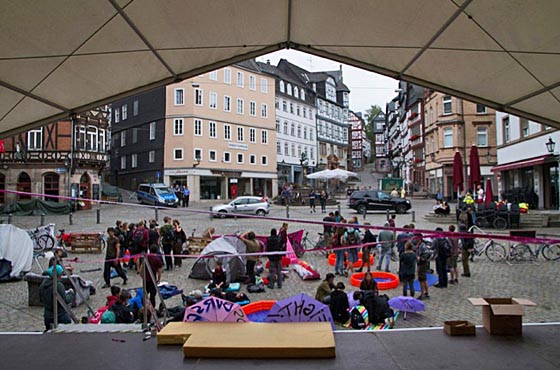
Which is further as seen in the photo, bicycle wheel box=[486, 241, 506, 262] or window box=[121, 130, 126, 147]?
window box=[121, 130, 126, 147]

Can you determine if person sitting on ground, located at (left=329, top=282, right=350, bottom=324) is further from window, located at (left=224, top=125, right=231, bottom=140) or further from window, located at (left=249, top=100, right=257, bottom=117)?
window, located at (left=249, top=100, right=257, bottom=117)

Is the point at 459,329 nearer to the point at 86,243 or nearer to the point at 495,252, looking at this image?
the point at 495,252

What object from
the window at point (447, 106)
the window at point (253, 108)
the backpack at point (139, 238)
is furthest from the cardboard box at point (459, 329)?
the window at point (253, 108)

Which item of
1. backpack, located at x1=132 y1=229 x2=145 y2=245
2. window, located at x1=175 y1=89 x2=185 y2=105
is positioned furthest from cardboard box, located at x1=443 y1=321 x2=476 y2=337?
window, located at x1=175 y1=89 x2=185 y2=105

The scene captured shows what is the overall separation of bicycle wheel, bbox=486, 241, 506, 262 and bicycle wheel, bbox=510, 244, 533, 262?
11.0 inches

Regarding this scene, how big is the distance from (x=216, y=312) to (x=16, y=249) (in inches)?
382

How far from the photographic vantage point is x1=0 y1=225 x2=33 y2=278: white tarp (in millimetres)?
12664

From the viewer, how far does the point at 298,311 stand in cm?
636

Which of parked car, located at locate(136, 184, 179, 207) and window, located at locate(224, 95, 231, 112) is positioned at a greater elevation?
window, located at locate(224, 95, 231, 112)

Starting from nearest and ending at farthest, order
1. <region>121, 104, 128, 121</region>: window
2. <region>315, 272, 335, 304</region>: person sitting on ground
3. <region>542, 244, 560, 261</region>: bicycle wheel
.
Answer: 1. <region>315, 272, 335, 304</region>: person sitting on ground
2. <region>542, 244, 560, 261</region>: bicycle wheel
3. <region>121, 104, 128, 121</region>: window

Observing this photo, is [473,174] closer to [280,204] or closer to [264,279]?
[264,279]

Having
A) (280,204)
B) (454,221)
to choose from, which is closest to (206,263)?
(454,221)

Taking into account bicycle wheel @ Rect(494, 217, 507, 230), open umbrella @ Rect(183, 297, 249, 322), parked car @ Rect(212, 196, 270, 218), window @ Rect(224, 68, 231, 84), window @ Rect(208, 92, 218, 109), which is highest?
window @ Rect(224, 68, 231, 84)

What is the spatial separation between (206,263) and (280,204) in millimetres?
27466
